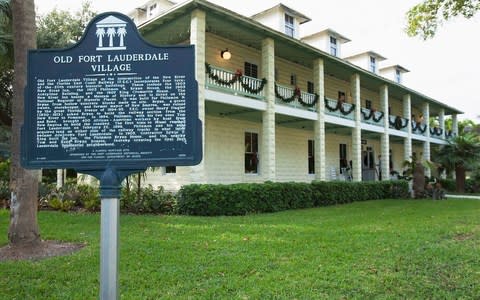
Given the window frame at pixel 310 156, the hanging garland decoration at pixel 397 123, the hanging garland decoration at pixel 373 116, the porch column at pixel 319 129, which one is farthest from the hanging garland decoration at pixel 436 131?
the porch column at pixel 319 129

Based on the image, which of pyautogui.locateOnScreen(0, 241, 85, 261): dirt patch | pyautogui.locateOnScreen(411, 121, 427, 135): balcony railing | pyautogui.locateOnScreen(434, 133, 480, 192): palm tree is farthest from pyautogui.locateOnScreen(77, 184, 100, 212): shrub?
pyautogui.locateOnScreen(434, 133, 480, 192): palm tree

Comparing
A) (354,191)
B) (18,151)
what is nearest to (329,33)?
(354,191)

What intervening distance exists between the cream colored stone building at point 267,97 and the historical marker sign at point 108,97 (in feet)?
31.7

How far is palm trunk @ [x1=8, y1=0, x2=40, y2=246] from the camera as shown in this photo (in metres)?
6.84

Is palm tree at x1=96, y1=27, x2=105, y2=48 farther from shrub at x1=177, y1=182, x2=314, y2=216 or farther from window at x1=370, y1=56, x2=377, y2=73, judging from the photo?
window at x1=370, y1=56, x2=377, y2=73

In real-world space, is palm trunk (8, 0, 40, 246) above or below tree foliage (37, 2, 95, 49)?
below

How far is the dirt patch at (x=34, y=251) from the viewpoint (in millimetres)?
6695

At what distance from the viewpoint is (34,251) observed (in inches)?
273

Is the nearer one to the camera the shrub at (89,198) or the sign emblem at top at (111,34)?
the sign emblem at top at (111,34)

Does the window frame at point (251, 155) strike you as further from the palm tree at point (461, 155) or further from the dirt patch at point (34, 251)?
the palm tree at point (461, 155)

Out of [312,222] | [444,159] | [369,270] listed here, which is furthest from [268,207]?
[444,159]

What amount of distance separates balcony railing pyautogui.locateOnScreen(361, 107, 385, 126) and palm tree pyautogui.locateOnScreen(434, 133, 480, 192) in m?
7.21

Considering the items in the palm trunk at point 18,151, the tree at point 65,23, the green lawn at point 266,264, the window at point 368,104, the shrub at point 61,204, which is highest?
the tree at point 65,23

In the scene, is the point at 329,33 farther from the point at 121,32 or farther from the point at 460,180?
the point at 121,32
